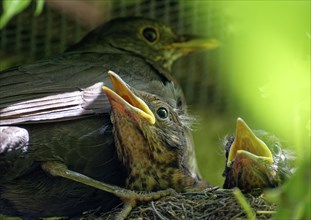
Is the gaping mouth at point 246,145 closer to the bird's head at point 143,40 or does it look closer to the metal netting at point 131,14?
the bird's head at point 143,40

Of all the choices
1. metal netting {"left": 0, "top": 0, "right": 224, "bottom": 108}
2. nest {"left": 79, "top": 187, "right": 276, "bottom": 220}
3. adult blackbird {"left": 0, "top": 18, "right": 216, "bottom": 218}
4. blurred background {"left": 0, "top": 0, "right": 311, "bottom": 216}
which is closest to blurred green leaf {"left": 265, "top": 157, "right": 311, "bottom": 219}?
nest {"left": 79, "top": 187, "right": 276, "bottom": 220}

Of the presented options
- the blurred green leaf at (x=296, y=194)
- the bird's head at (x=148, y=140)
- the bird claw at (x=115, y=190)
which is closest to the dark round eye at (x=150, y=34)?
the bird's head at (x=148, y=140)

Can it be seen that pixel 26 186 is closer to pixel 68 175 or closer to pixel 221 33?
pixel 68 175

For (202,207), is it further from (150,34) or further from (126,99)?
(150,34)

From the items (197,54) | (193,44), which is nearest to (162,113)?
(193,44)

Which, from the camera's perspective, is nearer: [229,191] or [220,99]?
[229,191]

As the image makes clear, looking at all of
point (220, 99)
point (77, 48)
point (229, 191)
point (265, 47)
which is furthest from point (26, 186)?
point (220, 99)
